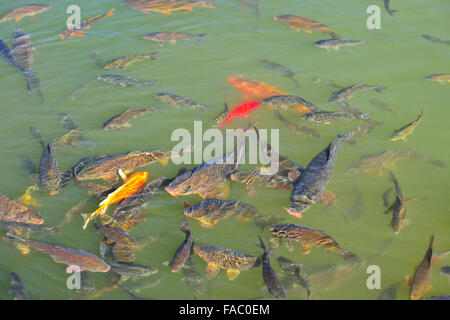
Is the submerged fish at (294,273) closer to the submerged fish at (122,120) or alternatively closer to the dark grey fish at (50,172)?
the dark grey fish at (50,172)

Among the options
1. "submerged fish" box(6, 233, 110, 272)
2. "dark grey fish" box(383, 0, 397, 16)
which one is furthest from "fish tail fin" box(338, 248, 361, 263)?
"dark grey fish" box(383, 0, 397, 16)

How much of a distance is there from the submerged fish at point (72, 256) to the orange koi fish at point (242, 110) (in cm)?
291

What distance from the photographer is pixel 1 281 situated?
171 inches

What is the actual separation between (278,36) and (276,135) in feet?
10.8

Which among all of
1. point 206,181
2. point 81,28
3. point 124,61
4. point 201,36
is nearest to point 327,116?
point 206,181

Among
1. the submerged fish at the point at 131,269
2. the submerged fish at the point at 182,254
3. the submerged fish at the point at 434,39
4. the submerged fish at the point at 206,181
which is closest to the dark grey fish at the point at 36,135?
the submerged fish at the point at 206,181

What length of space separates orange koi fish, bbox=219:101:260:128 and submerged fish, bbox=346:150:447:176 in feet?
6.29

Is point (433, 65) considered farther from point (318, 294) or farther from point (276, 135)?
point (318, 294)

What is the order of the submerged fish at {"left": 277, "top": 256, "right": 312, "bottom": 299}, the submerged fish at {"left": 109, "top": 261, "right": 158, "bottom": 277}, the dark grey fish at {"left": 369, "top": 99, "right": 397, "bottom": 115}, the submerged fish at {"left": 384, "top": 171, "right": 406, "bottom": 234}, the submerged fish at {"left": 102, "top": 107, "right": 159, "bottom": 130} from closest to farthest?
the submerged fish at {"left": 277, "top": 256, "right": 312, "bottom": 299}
the submerged fish at {"left": 109, "top": 261, "right": 158, "bottom": 277}
the submerged fish at {"left": 384, "top": 171, "right": 406, "bottom": 234}
the submerged fish at {"left": 102, "top": 107, "right": 159, "bottom": 130}
the dark grey fish at {"left": 369, "top": 99, "right": 397, "bottom": 115}

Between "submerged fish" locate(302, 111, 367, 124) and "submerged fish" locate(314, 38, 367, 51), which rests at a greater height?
"submerged fish" locate(314, 38, 367, 51)

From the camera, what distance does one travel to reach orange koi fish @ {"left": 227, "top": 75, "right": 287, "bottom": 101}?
6848mm

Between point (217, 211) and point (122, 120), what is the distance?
2.53 m

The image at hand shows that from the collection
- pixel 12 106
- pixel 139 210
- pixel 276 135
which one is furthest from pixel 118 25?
pixel 139 210

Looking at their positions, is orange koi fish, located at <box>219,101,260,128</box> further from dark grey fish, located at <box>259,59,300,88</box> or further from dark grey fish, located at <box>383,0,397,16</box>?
dark grey fish, located at <box>383,0,397,16</box>
